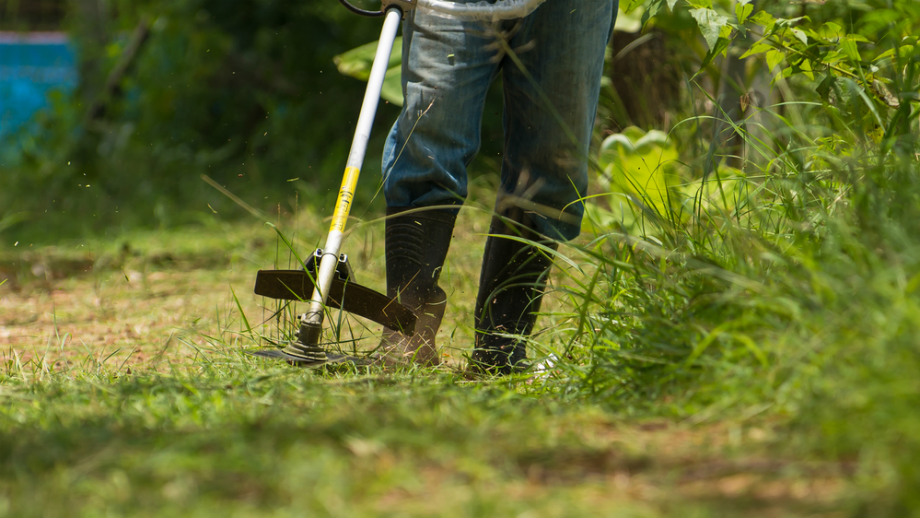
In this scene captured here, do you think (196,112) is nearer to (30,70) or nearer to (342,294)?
(30,70)

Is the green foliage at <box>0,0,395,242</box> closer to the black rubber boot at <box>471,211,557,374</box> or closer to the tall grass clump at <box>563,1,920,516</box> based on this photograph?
the black rubber boot at <box>471,211,557,374</box>

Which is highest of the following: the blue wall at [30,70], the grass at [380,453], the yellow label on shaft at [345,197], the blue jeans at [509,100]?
the blue wall at [30,70]

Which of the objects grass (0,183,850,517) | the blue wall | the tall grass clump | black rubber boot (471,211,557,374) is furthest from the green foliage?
grass (0,183,850,517)

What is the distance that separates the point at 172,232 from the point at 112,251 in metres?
0.56

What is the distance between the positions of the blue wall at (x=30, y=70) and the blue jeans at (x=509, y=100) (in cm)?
562

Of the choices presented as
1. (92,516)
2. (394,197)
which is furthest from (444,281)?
(92,516)

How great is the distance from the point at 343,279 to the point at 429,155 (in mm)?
335

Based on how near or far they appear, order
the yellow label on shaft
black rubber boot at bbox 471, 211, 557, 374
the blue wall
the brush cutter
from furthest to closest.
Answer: the blue wall
black rubber boot at bbox 471, 211, 557, 374
the yellow label on shaft
the brush cutter

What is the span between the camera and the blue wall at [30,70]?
7.06 metres

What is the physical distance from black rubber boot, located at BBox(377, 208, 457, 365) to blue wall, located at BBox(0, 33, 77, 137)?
5.63 m

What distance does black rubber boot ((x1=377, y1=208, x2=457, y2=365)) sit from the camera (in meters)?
2.05

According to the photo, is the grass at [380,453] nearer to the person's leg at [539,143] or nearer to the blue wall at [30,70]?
the person's leg at [539,143]

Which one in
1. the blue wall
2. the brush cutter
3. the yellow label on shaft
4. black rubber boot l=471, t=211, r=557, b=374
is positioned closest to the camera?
the brush cutter

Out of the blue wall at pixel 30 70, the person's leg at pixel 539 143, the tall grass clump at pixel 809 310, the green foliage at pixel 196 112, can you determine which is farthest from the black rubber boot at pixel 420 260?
the blue wall at pixel 30 70
